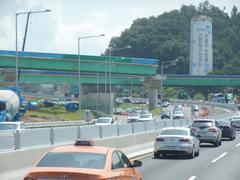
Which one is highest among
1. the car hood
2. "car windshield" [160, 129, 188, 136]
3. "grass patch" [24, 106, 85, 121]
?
the car hood

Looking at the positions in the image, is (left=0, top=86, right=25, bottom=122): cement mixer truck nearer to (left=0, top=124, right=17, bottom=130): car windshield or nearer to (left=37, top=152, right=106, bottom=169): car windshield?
(left=0, top=124, right=17, bottom=130): car windshield

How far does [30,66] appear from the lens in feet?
308

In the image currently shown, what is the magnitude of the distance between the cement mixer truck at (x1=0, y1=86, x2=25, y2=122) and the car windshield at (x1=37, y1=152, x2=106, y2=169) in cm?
3728

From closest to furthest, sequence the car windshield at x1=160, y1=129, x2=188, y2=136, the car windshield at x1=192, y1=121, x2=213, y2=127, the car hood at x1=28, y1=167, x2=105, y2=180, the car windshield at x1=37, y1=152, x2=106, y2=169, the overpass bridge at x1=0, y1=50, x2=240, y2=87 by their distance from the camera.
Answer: the car hood at x1=28, y1=167, x2=105, y2=180
the car windshield at x1=37, y1=152, x2=106, y2=169
the car windshield at x1=160, y1=129, x2=188, y2=136
the car windshield at x1=192, y1=121, x2=213, y2=127
the overpass bridge at x1=0, y1=50, x2=240, y2=87

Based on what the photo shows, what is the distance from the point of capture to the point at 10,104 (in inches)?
2005

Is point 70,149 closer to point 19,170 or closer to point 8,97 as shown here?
point 19,170

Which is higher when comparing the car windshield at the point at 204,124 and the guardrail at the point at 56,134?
the guardrail at the point at 56,134

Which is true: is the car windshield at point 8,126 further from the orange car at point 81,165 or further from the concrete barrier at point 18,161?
the orange car at point 81,165

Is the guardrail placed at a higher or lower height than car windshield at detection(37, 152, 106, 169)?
lower

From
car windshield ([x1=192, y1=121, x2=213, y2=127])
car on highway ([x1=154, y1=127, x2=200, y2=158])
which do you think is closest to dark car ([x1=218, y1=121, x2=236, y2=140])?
car windshield ([x1=192, y1=121, x2=213, y2=127])

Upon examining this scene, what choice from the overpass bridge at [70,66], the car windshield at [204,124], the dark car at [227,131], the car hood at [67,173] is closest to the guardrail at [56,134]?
the car windshield at [204,124]

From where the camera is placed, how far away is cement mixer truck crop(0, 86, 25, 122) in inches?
1919

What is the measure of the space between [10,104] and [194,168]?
2971 centimetres

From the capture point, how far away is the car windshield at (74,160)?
11000mm
